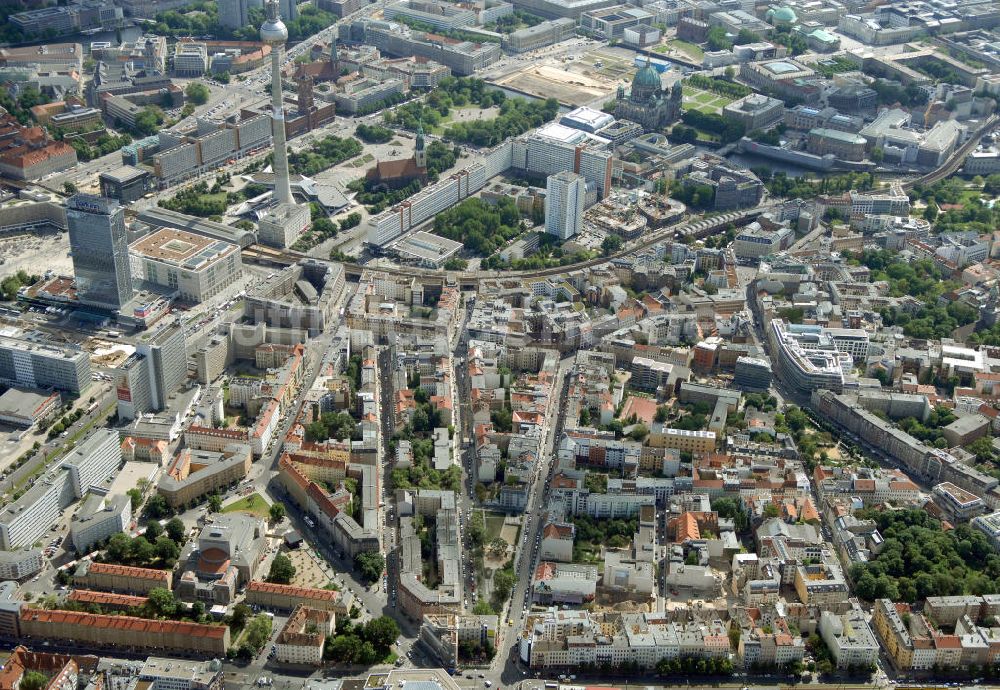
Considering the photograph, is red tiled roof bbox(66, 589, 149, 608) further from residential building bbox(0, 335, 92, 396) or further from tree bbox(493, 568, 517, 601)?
residential building bbox(0, 335, 92, 396)

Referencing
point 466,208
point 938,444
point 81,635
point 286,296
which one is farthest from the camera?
point 466,208

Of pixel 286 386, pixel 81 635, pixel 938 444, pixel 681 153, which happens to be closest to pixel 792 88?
pixel 681 153

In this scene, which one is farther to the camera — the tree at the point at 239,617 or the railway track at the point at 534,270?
the railway track at the point at 534,270

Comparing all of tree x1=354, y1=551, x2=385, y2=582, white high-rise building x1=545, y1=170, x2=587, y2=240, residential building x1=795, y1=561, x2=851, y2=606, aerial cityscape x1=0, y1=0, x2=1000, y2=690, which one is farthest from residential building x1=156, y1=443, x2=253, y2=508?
white high-rise building x1=545, y1=170, x2=587, y2=240

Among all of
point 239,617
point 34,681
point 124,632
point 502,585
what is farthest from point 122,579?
point 502,585

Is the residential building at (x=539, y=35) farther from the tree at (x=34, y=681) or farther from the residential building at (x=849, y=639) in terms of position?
the tree at (x=34, y=681)

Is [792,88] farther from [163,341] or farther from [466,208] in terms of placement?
[163,341]

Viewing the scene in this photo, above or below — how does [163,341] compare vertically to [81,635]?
above

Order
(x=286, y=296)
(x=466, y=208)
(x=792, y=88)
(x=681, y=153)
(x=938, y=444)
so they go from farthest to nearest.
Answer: (x=792, y=88) → (x=681, y=153) → (x=466, y=208) → (x=286, y=296) → (x=938, y=444)

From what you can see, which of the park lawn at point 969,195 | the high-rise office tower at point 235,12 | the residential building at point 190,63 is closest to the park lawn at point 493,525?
the park lawn at point 969,195
